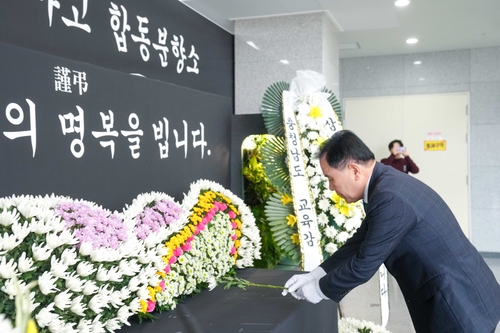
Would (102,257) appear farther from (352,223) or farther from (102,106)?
(352,223)

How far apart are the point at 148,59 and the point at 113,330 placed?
212 centimetres

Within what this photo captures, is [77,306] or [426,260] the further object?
[426,260]

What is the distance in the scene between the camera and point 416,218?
179 centimetres

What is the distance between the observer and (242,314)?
2.01 meters

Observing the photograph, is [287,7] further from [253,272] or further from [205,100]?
[253,272]

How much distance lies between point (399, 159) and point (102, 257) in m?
5.58

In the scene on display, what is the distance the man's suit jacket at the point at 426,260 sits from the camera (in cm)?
177

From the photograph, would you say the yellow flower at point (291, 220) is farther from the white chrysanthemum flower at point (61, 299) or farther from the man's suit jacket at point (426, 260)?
the white chrysanthemum flower at point (61, 299)

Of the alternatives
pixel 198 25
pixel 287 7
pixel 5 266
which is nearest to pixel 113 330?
pixel 5 266

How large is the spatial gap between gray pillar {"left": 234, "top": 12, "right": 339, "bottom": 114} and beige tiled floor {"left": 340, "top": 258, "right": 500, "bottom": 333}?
1.90m

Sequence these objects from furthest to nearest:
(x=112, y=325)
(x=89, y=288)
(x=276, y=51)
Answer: (x=276, y=51) → (x=112, y=325) → (x=89, y=288)

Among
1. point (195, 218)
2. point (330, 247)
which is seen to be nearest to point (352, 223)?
point (330, 247)

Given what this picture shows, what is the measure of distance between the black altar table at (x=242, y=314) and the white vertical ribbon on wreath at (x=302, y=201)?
2.83ft

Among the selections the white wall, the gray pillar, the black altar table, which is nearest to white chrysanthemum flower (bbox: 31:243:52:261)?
the black altar table
